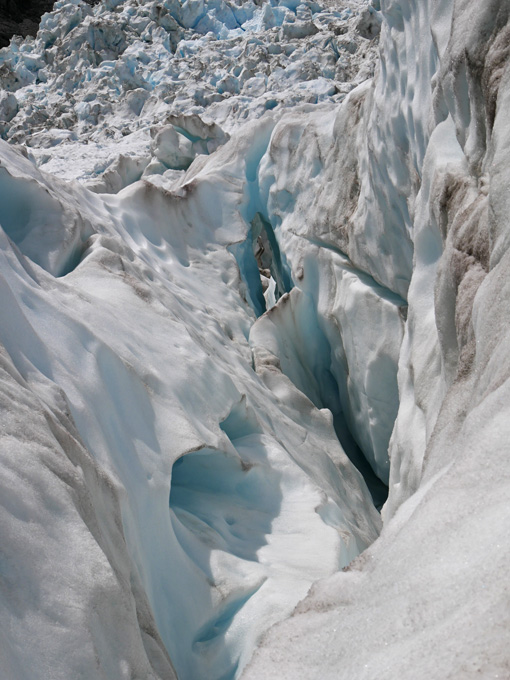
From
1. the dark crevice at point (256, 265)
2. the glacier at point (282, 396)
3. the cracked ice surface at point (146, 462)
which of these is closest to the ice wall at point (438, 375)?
the glacier at point (282, 396)

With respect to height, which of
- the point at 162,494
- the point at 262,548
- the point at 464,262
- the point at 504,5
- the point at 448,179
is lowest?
the point at 262,548

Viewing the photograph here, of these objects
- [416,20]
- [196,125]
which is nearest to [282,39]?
[196,125]

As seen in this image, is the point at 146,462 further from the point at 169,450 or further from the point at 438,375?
the point at 438,375

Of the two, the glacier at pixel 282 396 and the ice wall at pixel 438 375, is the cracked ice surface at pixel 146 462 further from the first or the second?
the ice wall at pixel 438 375

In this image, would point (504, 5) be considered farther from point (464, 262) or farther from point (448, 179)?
point (464, 262)

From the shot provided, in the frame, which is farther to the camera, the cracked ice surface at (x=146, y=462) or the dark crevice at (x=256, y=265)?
the dark crevice at (x=256, y=265)

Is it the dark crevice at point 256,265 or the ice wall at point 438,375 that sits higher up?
the ice wall at point 438,375

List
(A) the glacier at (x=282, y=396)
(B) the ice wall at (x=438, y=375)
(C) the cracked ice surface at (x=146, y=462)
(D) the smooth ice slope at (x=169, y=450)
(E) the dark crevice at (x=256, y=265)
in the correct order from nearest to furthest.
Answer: (B) the ice wall at (x=438, y=375), (A) the glacier at (x=282, y=396), (C) the cracked ice surface at (x=146, y=462), (D) the smooth ice slope at (x=169, y=450), (E) the dark crevice at (x=256, y=265)

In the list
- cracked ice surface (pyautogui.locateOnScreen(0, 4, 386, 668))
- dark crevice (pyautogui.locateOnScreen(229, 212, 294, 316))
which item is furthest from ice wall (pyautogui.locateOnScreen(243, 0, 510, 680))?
dark crevice (pyautogui.locateOnScreen(229, 212, 294, 316))
